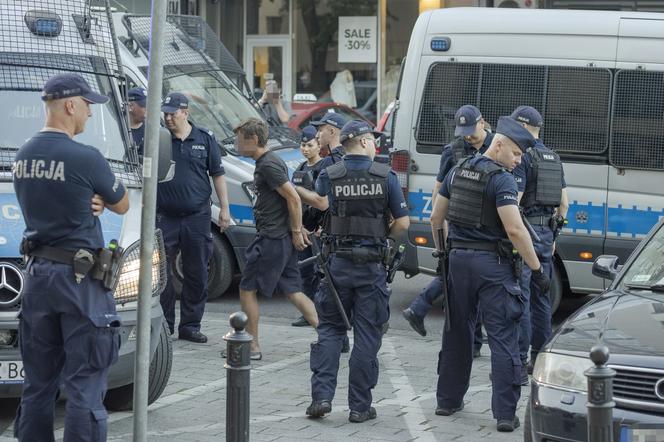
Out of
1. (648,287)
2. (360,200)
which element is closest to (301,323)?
(360,200)

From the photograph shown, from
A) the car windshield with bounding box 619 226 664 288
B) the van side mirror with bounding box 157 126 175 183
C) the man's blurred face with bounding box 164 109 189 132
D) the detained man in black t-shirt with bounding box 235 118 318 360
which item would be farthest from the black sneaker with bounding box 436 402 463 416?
the man's blurred face with bounding box 164 109 189 132

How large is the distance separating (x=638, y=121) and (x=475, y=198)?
3404 mm

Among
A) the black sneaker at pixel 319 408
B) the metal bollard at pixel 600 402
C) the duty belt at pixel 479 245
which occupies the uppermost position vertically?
the duty belt at pixel 479 245

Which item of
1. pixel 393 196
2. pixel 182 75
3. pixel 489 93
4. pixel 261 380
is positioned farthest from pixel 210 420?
pixel 182 75

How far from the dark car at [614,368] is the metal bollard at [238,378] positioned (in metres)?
1.33

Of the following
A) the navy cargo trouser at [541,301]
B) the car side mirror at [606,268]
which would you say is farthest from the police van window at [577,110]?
the car side mirror at [606,268]

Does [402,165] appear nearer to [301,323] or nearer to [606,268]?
[301,323]

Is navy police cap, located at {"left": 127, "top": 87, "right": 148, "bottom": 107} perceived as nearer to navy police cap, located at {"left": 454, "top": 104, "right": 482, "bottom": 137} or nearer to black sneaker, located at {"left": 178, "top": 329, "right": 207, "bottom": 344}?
black sneaker, located at {"left": 178, "top": 329, "right": 207, "bottom": 344}

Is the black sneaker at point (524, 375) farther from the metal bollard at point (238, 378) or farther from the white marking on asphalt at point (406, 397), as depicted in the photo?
the metal bollard at point (238, 378)

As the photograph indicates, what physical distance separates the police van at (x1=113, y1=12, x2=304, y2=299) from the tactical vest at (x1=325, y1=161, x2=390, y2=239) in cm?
359

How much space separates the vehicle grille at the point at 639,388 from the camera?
5.40 metres

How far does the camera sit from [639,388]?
5457mm

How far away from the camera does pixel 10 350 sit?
6680mm

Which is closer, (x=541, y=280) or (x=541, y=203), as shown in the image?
(x=541, y=280)
